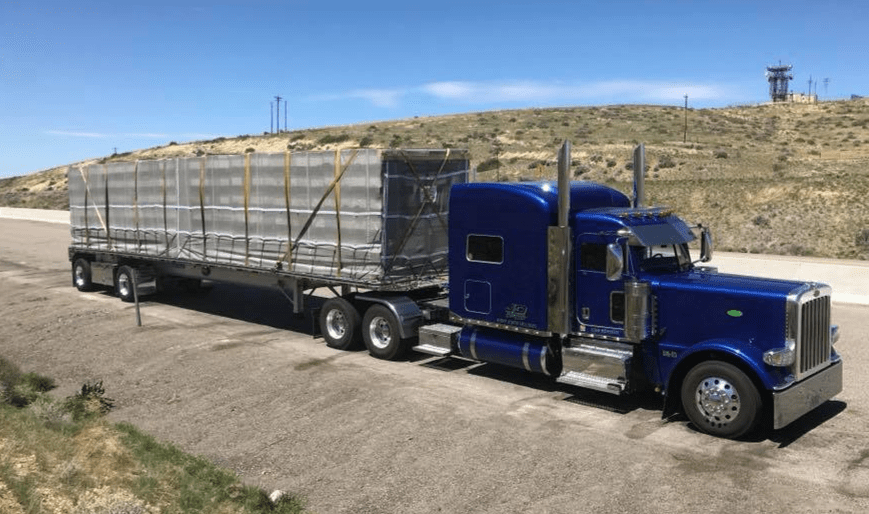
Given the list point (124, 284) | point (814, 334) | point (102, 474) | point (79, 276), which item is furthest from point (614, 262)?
point (79, 276)

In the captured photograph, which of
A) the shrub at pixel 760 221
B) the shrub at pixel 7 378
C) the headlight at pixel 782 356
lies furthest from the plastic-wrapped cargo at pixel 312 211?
the shrub at pixel 760 221

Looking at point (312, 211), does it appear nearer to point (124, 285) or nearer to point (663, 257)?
point (663, 257)

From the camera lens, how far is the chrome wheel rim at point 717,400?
370 inches

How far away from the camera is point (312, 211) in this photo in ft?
49.2

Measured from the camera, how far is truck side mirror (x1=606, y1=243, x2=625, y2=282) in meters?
9.98

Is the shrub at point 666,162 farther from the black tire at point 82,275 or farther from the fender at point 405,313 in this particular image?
the fender at point 405,313

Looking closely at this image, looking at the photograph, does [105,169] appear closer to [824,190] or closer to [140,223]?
[140,223]

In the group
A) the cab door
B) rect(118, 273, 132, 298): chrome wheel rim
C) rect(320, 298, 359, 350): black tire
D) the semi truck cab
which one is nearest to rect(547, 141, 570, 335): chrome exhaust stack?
the semi truck cab

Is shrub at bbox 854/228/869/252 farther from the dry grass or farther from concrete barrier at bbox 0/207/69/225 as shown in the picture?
concrete barrier at bbox 0/207/69/225

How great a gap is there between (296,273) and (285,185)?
5.95ft

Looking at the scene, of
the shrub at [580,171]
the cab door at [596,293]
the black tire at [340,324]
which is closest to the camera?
the cab door at [596,293]

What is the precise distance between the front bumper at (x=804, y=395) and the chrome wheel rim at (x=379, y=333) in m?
7.07

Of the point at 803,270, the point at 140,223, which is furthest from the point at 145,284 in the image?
the point at 803,270

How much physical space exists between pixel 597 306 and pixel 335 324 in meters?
6.10
